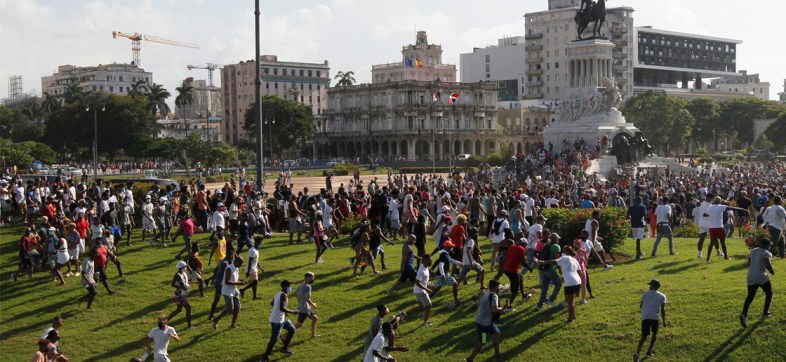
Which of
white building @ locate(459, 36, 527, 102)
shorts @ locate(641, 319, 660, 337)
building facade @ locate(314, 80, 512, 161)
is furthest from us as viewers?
white building @ locate(459, 36, 527, 102)

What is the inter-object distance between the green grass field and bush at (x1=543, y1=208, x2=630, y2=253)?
28.5 inches

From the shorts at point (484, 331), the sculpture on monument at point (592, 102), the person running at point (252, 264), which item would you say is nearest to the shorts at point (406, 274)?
the person running at point (252, 264)

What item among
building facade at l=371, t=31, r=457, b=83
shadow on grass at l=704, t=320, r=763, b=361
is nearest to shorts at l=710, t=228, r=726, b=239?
shadow on grass at l=704, t=320, r=763, b=361

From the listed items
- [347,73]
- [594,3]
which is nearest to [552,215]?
[594,3]

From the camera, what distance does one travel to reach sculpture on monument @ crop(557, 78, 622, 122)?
190 feet

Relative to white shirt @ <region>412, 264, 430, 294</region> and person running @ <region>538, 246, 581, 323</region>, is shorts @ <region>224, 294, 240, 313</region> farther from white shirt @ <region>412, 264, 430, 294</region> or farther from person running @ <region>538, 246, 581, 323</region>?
person running @ <region>538, 246, 581, 323</region>

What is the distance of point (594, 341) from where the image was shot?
15.2 metres

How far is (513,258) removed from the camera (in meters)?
16.1

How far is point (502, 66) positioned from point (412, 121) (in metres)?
34.4

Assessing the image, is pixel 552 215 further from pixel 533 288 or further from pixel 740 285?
pixel 740 285

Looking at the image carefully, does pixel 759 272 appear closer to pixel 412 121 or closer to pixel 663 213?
pixel 663 213

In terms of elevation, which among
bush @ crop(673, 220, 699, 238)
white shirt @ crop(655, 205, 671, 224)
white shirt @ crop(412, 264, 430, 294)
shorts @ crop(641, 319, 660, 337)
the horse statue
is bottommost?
shorts @ crop(641, 319, 660, 337)

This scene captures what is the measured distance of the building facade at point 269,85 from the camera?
127 m

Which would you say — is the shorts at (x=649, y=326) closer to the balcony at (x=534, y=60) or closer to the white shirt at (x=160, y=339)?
the white shirt at (x=160, y=339)
